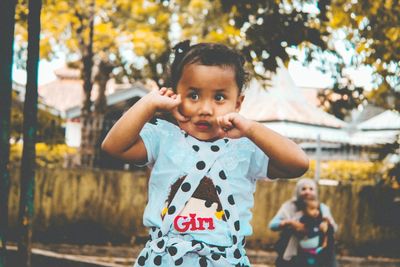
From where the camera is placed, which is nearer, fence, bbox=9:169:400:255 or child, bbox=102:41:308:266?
child, bbox=102:41:308:266

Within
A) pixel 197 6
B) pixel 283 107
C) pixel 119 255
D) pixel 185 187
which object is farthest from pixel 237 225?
pixel 283 107

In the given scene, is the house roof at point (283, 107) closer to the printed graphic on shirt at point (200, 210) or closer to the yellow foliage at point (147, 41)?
the yellow foliage at point (147, 41)

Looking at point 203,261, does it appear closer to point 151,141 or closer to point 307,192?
point 151,141

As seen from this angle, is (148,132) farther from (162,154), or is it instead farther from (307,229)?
(307,229)

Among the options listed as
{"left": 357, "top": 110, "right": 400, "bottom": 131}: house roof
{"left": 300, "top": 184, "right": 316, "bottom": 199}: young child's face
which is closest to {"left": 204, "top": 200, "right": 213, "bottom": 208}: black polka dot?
{"left": 357, "top": 110, "right": 400, "bottom": 131}: house roof

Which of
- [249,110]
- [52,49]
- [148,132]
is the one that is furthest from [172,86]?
[249,110]

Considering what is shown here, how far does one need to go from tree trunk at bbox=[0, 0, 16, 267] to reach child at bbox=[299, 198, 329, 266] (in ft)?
12.2

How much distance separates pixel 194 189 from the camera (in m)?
2.25

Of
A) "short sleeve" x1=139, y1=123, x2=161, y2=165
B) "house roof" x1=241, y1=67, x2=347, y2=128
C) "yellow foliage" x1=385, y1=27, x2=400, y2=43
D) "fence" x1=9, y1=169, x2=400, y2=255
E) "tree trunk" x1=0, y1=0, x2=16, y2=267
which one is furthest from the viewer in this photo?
"house roof" x1=241, y1=67, x2=347, y2=128

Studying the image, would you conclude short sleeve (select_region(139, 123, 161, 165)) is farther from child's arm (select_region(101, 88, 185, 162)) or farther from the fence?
the fence

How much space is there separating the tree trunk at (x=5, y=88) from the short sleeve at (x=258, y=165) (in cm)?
95

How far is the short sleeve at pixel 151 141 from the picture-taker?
238 centimetres

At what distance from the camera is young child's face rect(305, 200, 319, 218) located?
20.3 ft

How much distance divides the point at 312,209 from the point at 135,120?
13.7 feet
